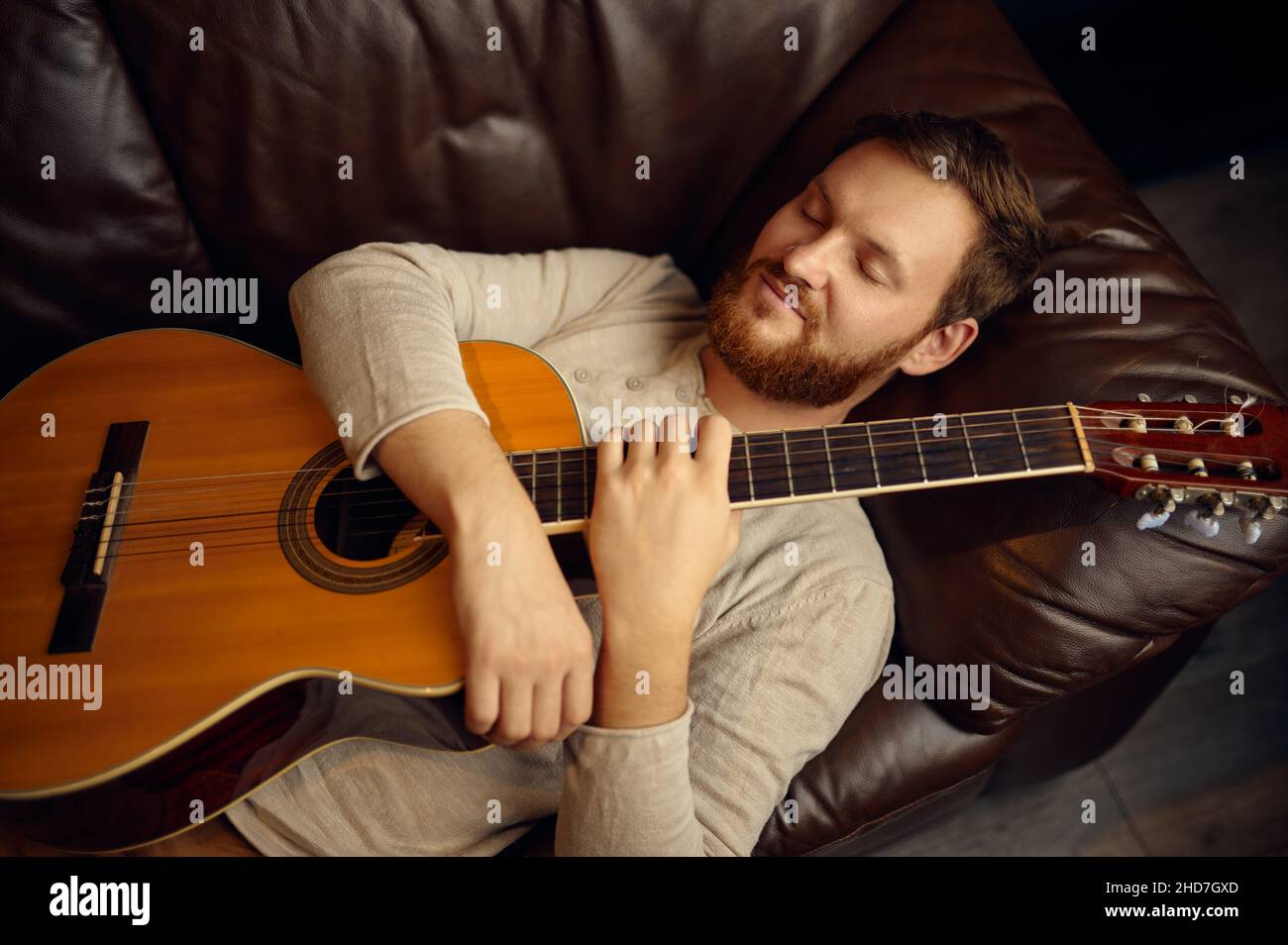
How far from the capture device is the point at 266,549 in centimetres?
106

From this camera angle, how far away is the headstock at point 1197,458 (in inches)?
38.8

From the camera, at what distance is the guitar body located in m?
0.96

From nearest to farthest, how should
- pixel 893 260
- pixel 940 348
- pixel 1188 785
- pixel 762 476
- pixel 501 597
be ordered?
pixel 501 597
pixel 762 476
pixel 893 260
pixel 940 348
pixel 1188 785

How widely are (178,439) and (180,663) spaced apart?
0.34 metres

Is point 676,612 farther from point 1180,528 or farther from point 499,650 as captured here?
point 1180,528

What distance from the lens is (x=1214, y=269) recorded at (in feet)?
7.32

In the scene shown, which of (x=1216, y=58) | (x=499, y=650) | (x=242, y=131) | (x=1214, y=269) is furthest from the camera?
(x=1214, y=269)

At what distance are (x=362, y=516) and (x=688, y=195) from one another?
32.0 inches

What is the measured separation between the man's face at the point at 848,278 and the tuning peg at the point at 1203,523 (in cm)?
43

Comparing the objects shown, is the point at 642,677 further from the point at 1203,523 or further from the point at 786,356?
the point at 1203,523

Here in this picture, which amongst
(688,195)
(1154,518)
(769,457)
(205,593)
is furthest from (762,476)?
(205,593)

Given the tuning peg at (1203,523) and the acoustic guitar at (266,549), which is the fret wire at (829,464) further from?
the tuning peg at (1203,523)

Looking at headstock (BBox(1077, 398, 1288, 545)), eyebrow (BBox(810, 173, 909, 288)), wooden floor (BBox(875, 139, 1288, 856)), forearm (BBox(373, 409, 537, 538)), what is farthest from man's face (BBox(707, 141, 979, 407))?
wooden floor (BBox(875, 139, 1288, 856))
